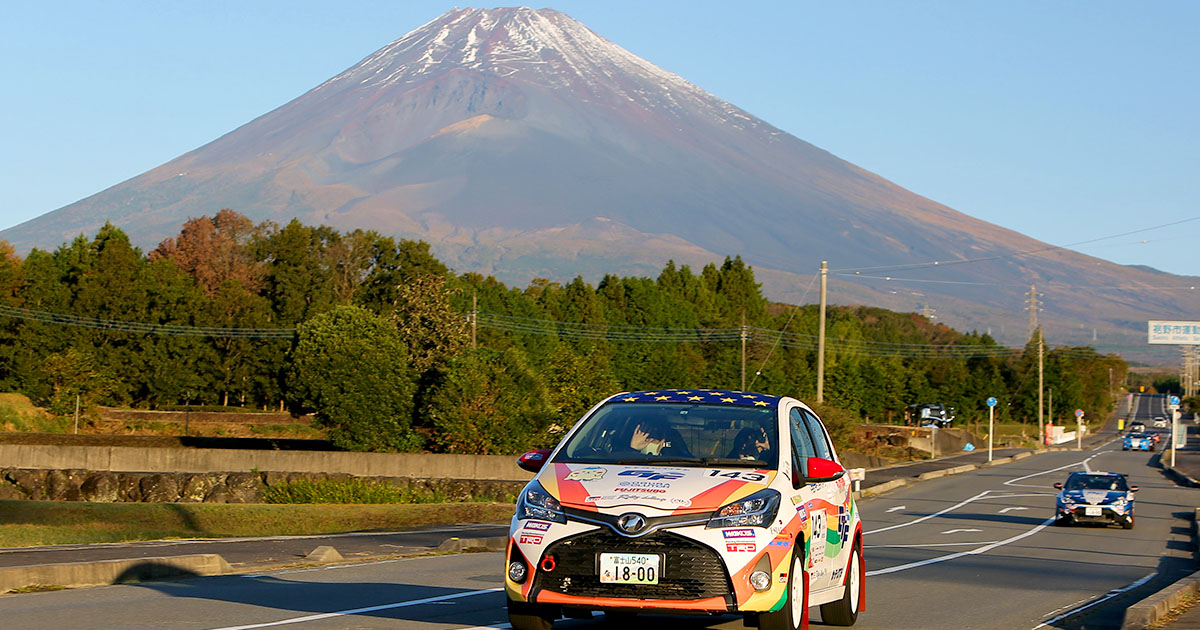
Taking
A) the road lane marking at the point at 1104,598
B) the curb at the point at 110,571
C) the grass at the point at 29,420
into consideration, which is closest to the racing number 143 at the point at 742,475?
the curb at the point at 110,571

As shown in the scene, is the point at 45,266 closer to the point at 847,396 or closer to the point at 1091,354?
the point at 847,396

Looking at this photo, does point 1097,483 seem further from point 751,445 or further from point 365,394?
point 365,394

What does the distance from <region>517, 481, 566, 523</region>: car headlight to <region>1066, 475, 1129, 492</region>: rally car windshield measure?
28531 millimetres

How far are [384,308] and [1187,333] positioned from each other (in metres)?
59.0

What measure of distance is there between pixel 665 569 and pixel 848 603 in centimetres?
324

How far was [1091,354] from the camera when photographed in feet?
534

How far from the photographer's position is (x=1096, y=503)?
34.3 metres

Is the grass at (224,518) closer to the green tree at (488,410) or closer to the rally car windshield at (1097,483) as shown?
the rally car windshield at (1097,483)

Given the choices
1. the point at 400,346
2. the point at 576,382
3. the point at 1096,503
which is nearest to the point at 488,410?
the point at 576,382

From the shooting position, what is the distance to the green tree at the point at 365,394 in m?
58.6

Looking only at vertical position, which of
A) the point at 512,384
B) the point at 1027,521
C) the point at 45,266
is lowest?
the point at 1027,521

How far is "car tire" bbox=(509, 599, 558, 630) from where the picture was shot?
9.54 metres

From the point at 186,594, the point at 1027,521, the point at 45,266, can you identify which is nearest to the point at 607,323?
the point at 45,266

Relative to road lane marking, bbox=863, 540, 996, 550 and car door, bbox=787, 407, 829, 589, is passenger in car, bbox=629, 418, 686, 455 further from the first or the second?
road lane marking, bbox=863, 540, 996, 550
